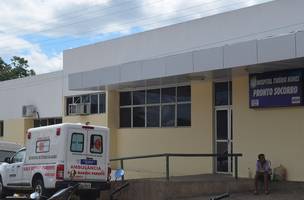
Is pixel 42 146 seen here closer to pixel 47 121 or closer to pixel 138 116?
pixel 138 116

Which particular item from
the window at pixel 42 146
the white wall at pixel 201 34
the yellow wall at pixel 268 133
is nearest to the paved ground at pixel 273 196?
the yellow wall at pixel 268 133

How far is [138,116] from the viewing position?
25.0 m

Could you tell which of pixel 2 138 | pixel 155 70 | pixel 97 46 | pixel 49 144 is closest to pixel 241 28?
pixel 155 70

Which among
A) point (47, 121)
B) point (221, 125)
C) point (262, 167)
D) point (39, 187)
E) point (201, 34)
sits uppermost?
point (201, 34)

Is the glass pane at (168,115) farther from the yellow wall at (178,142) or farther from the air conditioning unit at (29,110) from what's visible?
the air conditioning unit at (29,110)

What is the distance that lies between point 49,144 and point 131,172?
7604mm

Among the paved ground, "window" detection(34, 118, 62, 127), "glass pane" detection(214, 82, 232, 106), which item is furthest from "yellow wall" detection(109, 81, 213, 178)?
"window" detection(34, 118, 62, 127)

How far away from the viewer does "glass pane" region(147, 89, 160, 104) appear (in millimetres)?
23844

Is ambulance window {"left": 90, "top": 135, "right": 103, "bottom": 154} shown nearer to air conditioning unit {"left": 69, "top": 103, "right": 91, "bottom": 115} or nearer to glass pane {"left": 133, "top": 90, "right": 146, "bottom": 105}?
glass pane {"left": 133, "top": 90, "right": 146, "bottom": 105}

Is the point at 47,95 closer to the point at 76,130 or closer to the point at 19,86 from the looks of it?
the point at 19,86

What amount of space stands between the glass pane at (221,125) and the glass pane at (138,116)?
15.9 ft

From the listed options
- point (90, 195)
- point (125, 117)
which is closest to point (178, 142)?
point (125, 117)

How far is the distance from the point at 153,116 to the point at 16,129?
14092 millimetres

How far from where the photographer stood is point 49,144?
55.3ft
